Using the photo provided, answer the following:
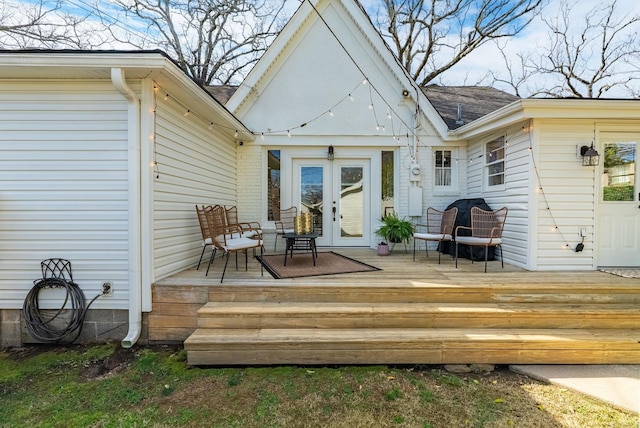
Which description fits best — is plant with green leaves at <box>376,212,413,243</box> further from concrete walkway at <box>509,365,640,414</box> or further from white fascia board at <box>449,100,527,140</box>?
concrete walkway at <box>509,365,640,414</box>

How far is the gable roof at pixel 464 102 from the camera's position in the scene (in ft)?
22.7

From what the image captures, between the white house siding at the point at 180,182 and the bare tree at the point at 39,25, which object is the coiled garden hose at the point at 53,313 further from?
the bare tree at the point at 39,25

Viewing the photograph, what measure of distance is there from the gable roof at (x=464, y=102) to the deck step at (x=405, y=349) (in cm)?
481

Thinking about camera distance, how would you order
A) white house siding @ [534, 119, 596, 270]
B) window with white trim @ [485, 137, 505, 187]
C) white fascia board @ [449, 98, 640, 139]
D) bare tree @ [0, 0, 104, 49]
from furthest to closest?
bare tree @ [0, 0, 104, 49] < window with white trim @ [485, 137, 505, 187] < white house siding @ [534, 119, 596, 270] < white fascia board @ [449, 98, 640, 139]

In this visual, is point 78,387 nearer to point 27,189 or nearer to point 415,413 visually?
point 27,189

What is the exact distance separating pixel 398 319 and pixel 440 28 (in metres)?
13.1

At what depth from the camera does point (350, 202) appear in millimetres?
6605

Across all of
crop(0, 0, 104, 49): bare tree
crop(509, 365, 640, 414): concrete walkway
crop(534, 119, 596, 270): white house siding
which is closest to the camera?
crop(509, 365, 640, 414): concrete walkway

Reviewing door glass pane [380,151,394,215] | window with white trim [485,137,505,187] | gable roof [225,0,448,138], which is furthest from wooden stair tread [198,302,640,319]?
gable roof [225,0,448,138]

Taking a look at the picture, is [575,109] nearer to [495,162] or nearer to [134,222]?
[495,162]

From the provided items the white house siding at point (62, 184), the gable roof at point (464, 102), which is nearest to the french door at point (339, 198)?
the gable roof at point (464, 102)

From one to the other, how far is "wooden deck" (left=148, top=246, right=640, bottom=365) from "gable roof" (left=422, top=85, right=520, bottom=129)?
13.8 ft

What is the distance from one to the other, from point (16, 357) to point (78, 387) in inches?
51.0

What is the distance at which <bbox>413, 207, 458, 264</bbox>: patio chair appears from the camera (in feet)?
16.3
